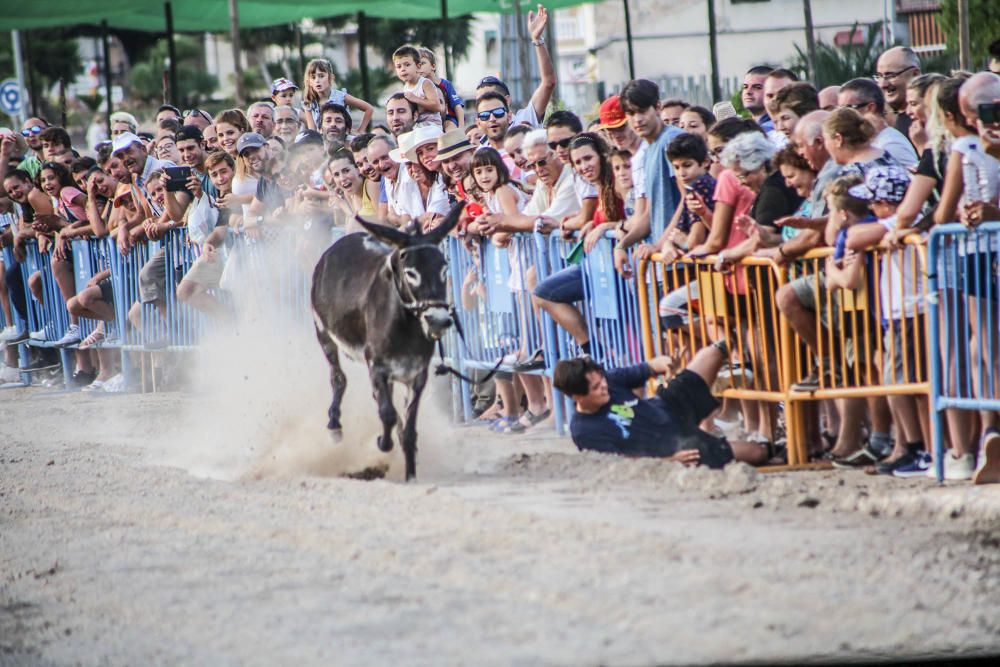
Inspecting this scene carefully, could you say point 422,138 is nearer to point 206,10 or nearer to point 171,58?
point 171,58

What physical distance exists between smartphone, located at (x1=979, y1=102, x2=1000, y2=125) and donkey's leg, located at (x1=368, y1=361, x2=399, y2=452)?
363 cm

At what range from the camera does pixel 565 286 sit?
404 inches

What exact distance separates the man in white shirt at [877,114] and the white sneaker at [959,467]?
1.66 m

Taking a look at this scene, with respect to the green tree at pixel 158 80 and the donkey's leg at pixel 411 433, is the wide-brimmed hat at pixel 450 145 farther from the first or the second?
the green tree at pixel 158 80

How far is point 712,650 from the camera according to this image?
206 inches

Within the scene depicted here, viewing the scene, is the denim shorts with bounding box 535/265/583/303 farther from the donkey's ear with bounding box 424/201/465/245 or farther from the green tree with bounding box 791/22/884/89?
the green tree with bounding box 791/22/884/89

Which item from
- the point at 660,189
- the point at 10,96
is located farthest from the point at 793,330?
the point at 10,96

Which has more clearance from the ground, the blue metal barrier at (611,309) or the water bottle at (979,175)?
the water bottle at (979,175)

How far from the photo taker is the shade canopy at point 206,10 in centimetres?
2406

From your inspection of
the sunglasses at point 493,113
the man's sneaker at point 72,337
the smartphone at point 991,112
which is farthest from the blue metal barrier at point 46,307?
the smartphone at point 991,112

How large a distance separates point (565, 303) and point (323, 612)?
463 cm

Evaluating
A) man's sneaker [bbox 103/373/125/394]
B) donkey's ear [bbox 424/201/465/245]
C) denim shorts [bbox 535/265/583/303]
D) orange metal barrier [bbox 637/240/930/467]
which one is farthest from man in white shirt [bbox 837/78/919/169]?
man's sneaker [bbox 103/373/125/394]

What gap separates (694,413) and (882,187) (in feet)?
5.43

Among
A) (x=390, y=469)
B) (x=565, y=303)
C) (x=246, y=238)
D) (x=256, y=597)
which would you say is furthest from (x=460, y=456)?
(x=246, y=238)
